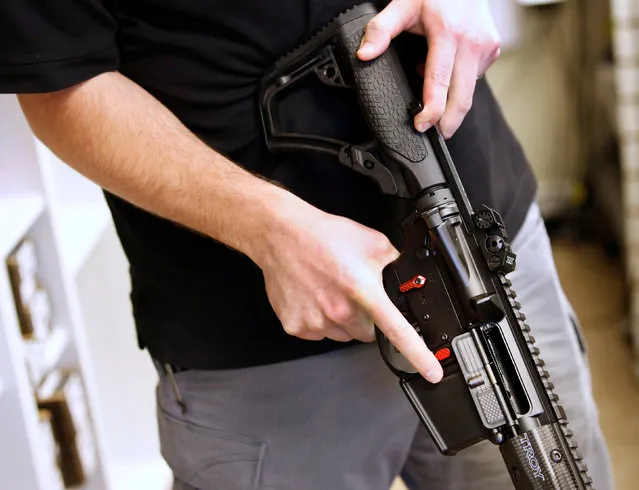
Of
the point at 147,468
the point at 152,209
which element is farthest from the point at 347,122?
the point at 147,468

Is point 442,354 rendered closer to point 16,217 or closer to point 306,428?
point 306,428

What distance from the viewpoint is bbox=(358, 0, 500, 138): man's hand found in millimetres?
743

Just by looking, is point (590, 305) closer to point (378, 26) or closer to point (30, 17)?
point (378, 26)

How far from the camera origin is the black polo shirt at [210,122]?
2.39 ft

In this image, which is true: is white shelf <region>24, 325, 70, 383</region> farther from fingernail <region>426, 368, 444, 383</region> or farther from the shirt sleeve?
fingernail <region>426, 368, 444, 383</region>

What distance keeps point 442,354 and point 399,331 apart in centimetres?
7

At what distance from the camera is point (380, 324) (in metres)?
0.70

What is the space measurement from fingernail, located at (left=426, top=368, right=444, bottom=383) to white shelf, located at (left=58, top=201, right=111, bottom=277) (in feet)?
2.84

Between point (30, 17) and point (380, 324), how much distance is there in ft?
1.32

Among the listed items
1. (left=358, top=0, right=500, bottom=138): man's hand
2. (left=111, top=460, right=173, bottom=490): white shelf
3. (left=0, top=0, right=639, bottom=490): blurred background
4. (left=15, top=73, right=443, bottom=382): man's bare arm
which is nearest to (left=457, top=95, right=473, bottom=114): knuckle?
(left=358, top=0, right=500, bottom=138): man's hand

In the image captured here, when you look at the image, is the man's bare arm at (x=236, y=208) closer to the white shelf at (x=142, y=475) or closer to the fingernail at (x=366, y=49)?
the fingernail at (x=366, y=49)

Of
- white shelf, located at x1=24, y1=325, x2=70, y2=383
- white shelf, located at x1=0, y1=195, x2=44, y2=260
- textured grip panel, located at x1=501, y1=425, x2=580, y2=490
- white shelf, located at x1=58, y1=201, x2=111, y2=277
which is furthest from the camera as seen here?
white shelf, located at x1=58, y1=201, x2=111, y2=277

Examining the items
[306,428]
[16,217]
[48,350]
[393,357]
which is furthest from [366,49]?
[48,350]

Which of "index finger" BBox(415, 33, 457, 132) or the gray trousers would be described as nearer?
"index finger" BBox(415, 33, 457, 132)
